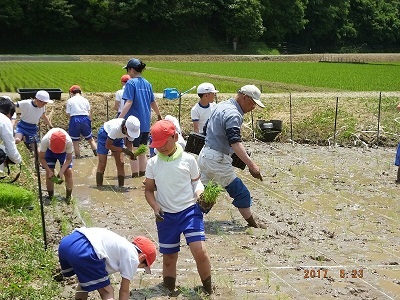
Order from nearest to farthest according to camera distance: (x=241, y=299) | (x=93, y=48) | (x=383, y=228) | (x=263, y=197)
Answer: (x=241, y=299), (x=383, y=228), (x=263, y=197), (x=93, y=48)

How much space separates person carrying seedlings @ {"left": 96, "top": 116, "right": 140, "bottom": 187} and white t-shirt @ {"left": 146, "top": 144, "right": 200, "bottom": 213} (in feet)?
12.4

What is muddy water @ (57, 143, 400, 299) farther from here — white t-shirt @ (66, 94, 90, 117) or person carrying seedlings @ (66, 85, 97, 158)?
white t-shirt @ (66, 94, 90, 117)

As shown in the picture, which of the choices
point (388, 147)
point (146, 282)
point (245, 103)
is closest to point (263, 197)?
point (245, 103)

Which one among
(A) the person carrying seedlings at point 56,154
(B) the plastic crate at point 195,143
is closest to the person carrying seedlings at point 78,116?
(A) the person carrying seedlings at point 56,154

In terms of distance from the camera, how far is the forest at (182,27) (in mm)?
58156

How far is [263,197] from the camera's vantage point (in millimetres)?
10062

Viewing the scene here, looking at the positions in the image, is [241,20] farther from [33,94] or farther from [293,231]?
[293,231]

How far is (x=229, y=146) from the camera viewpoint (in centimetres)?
782

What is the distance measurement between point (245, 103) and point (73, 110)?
18.6 ft

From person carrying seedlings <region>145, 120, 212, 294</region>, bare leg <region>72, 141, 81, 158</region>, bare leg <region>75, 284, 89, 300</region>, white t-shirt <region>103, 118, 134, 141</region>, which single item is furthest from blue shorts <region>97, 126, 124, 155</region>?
bare leg <region>75, 284, 89, 300</region>

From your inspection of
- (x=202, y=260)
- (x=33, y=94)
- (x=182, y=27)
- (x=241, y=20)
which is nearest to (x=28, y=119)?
(x=33, y=94)

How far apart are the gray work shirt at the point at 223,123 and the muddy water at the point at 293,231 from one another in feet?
3.27

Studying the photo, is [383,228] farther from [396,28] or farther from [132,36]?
[396,28]

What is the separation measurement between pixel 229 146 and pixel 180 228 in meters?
2.17
